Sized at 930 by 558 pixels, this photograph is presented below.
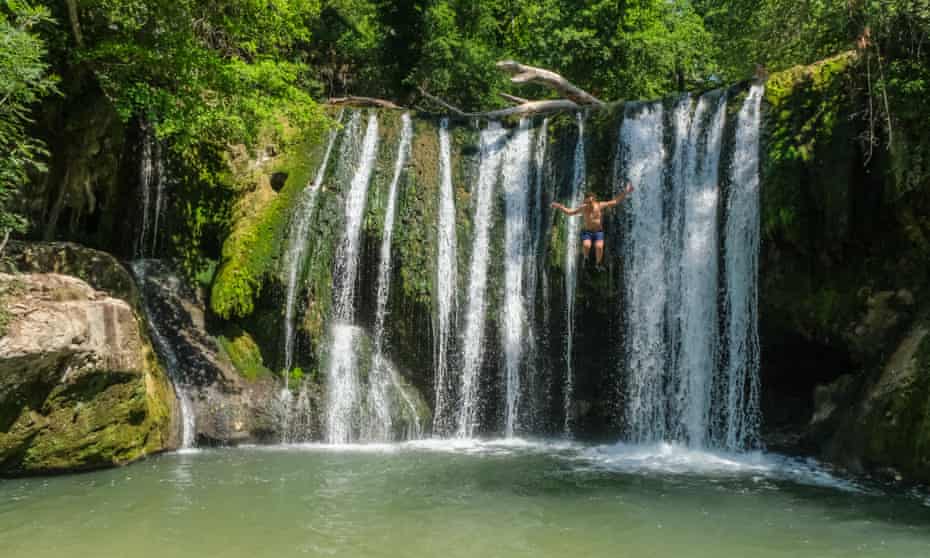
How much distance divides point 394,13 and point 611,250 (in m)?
10.0

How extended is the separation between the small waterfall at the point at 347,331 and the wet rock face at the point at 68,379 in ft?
9.10

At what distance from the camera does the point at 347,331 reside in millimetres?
12398

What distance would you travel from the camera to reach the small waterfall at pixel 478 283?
1232cm

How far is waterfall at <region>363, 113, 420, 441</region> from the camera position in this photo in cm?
1184

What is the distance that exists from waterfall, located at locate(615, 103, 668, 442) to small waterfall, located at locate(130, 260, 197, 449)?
21.3 feet

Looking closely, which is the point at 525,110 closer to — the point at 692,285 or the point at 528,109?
the point at 528,109

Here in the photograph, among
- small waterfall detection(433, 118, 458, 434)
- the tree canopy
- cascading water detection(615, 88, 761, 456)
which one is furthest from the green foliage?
cascading water detection(615, 88, 761, 456)

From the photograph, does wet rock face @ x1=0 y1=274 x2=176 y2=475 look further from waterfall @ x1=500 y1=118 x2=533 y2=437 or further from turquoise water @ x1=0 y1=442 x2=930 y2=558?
waterfall @ x1=500 y1=118 x2=533 y2=437

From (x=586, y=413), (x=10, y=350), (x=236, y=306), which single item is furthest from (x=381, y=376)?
(x=10, y=350)

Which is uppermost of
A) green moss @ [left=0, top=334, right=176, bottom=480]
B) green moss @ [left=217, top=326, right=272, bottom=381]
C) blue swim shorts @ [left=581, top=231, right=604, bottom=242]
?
blue swim shorts @ [left=581, top=231, right=604, bottom=242]

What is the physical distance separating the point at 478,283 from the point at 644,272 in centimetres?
274

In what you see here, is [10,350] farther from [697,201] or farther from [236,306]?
[697,201]

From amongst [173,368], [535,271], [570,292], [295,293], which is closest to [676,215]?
[570,292]

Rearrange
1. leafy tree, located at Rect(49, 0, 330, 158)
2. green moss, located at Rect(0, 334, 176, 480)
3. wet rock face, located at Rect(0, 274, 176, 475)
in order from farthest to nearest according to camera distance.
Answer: leafy tree, located at Rect(49, 0, 330, 158) < green moss, located at Rect(0, 334, 176, 480) < wet rock face, located at Rect(0, 274, 176, 475)
